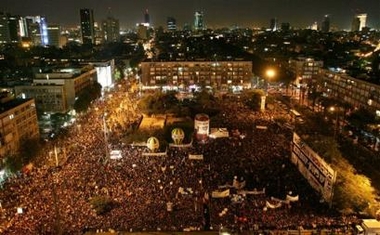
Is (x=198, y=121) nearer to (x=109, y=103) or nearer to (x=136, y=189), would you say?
(x=136, y=189)

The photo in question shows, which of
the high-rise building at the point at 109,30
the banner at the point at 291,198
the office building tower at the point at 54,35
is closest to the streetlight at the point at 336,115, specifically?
the banner at the point at 291,198

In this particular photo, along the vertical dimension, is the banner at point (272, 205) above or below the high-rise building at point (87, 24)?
below

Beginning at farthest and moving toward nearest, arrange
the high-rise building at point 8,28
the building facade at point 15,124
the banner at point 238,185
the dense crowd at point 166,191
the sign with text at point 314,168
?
the high-rise building at point 8,28 → the building facade at point 15,124 → the banner at point 238,185 → the sign with text at point 314,168 → the dense crowd at point 166,191

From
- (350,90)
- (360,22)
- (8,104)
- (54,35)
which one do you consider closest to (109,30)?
(54,35)

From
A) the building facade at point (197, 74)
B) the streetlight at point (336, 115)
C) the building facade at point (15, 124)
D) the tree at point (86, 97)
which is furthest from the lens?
the building facade at point (197, 74)

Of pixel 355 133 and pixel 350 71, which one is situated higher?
pixel 350 71

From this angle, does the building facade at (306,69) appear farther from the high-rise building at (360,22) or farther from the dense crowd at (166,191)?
the high-rise building at (360,22)

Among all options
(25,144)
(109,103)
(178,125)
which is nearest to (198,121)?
(178,125)
